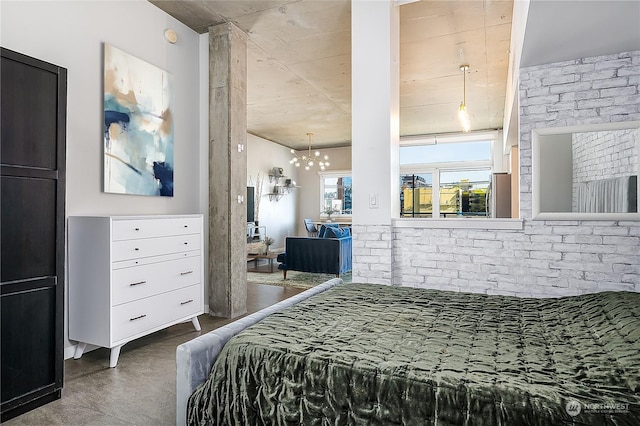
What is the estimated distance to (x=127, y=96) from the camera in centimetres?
332

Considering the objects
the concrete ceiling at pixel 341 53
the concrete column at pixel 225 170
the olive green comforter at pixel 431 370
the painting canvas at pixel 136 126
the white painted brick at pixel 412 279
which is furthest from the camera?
the concrete column at pixel 225 170

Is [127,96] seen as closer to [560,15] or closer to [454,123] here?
[560,15]

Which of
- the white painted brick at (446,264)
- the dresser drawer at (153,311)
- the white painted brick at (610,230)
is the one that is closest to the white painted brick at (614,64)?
the white painted brick at (610,230)

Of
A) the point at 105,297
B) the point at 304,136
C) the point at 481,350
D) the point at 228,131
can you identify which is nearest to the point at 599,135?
the point at 481,350

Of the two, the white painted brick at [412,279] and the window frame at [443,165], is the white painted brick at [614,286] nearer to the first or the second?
the white painted brick at [412,279]

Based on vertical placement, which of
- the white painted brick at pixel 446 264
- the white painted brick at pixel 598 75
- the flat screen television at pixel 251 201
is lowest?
the white painted brick at pixel 446 264

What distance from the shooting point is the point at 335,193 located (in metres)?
10.6

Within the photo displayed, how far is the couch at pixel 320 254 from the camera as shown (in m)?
6.09

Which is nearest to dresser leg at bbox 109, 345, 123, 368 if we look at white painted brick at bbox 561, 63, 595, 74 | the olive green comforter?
the olive green comforter

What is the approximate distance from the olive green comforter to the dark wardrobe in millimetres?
1318

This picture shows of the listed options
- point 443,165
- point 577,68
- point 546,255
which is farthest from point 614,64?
point 443,165

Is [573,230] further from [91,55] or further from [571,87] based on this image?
[91,55]

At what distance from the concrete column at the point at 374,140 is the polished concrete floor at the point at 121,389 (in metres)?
1.62

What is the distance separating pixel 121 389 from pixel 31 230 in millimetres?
1109
